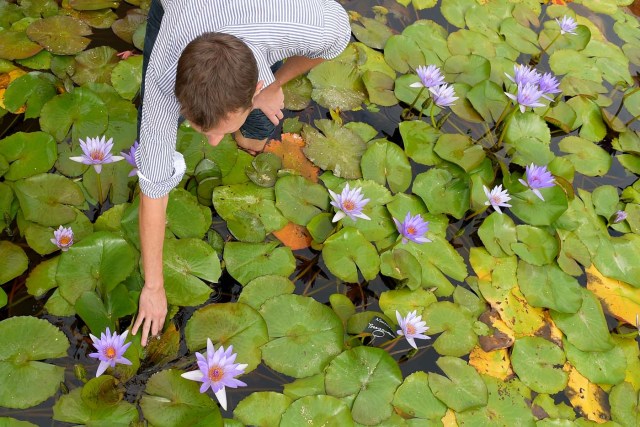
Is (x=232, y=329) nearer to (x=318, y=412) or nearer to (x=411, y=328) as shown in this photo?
(x=318, y=412)

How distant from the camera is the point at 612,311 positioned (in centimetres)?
240

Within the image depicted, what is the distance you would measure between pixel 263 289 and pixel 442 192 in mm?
1058

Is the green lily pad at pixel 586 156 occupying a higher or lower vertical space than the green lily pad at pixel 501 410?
higher

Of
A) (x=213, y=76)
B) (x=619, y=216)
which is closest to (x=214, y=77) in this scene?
(x=213, y=76)

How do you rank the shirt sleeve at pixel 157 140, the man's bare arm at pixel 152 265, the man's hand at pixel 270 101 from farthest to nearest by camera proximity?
1. the man's hand at pixel 270 101
2. the man's bare arm at pixel 152 265
3. the shirt sleeve at pixel 157 140

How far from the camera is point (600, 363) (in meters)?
2.19

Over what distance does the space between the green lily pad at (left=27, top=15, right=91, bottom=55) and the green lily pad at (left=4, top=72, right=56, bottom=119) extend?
0.81 feet

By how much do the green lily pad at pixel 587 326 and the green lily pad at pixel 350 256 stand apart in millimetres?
899

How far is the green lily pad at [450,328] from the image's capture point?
2.12 m

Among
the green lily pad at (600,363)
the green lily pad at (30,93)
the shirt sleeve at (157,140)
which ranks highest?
the shirt sleeve at (157,140)

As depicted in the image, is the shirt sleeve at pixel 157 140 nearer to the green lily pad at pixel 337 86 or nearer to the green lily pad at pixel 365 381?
the green lily pad at pixel 365 381

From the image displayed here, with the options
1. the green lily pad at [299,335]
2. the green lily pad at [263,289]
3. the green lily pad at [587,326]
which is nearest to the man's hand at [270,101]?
the green lily pad at [263,289]

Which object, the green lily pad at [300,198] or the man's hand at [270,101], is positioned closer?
the man's hand at [270,101]

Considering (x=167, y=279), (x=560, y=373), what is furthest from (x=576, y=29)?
(x=167, y=279)
